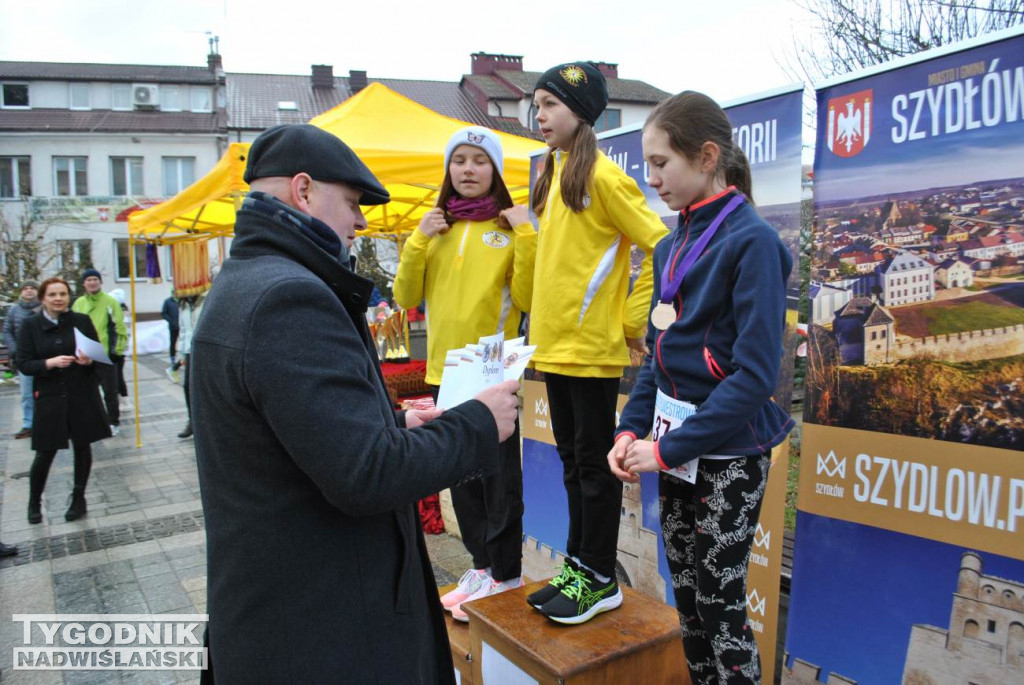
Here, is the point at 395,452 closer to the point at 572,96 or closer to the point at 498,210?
the point at 572,96

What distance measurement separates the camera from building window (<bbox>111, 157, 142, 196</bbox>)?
29.9 metres

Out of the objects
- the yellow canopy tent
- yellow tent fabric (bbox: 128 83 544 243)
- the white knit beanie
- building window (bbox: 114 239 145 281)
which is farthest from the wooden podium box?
building window (bbox: 114 239 145 281)

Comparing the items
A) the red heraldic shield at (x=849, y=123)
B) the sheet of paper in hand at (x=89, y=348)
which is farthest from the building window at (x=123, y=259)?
the red heraldic shield at (x=849, y=123)

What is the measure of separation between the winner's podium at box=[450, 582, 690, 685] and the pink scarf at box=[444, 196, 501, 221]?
1.50m

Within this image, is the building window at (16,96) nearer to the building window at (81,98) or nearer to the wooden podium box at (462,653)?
the building window at (81,98)

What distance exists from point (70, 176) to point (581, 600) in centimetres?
3405

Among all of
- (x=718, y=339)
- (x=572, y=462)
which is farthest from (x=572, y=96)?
(x=572, y=462)

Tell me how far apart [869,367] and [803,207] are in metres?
0.63

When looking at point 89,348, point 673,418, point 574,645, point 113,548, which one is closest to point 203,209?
point 89,348

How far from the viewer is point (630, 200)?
2381 mm

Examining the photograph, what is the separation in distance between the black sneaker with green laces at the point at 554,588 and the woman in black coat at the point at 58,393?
4.64 m

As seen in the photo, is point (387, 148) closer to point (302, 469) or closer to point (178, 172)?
A: point (302, 469)

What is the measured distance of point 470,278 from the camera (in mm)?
2857

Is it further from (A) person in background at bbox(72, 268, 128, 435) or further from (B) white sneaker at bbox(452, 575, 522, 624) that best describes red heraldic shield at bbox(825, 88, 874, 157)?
(A) person in background at bbox(72, 268, 128, 435)
